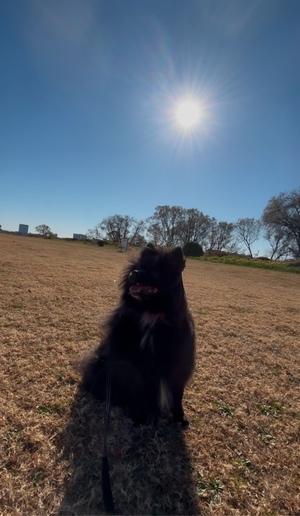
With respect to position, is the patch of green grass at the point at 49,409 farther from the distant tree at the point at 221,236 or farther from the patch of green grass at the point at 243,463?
the distant tree at the point at 221,236

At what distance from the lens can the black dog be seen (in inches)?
73.0

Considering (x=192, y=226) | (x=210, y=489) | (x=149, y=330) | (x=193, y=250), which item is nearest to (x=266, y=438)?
(x=210, y=489)

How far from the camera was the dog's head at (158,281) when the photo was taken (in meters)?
1.82

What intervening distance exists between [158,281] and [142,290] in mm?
141

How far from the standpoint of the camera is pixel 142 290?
1794 mm

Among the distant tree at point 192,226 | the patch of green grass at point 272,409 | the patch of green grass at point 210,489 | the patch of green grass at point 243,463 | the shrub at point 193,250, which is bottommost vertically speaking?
the patch of green grass at point 210,489

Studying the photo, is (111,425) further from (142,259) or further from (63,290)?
(63,290)

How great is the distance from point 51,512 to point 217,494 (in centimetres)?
95

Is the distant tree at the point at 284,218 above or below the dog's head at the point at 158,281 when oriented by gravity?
above

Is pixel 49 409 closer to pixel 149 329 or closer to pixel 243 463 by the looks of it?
pixel 149 329

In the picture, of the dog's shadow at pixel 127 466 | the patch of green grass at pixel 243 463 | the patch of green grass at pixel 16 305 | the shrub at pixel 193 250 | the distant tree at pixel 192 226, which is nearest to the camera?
the dog's shadow at pixel 127 466

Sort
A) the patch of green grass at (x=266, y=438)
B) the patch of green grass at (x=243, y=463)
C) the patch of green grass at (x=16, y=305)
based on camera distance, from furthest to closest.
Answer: the patch of green grass at (x=16, y=305)
the patch of green grass at (x=266, y=438)
the patch of green grass at (x=243, y=463)

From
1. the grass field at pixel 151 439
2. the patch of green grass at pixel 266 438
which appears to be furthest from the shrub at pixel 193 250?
the patch of green grass at pixel 266 438

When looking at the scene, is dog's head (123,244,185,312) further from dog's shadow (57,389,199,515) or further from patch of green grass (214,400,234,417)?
patch of green grass (214,400,234,417)
